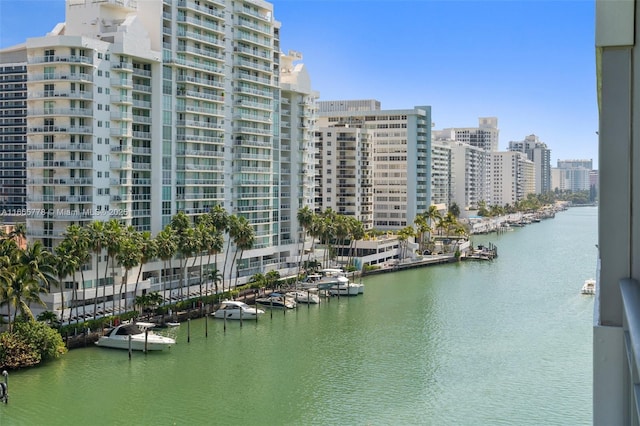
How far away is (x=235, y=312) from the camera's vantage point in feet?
168

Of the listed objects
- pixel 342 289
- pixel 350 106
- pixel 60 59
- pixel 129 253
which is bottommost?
pixel 342 289

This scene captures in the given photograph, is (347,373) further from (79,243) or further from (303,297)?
(303,297)

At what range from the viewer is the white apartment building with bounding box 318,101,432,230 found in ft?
380

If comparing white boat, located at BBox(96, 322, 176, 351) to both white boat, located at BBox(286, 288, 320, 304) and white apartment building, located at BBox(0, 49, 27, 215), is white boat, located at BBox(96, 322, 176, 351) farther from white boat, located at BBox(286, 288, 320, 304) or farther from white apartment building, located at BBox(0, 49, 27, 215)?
white apartment building, located at BBox(0, 49, 27, 215)

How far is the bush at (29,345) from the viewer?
115ft

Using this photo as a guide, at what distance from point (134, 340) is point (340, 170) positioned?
6800 cm

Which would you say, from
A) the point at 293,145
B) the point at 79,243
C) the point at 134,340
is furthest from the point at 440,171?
the point at 134,340

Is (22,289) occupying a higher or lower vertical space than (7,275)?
lower

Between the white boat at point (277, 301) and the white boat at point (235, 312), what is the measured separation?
433 centimetres

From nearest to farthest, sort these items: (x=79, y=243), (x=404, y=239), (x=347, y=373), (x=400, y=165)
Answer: (x=347, y=373)
(x=79, y=243)
(x=404, y=239)
(x=400, y=165)

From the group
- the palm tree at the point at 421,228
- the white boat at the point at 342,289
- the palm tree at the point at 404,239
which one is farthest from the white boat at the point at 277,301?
the palm tree at the point at 421,228

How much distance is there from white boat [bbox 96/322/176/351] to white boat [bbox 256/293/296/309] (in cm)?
1538

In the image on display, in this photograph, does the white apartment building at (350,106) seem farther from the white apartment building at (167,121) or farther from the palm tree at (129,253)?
the palm tree at (129,253)

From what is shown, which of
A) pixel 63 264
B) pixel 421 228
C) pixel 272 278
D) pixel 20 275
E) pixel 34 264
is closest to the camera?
pixel 20 275
